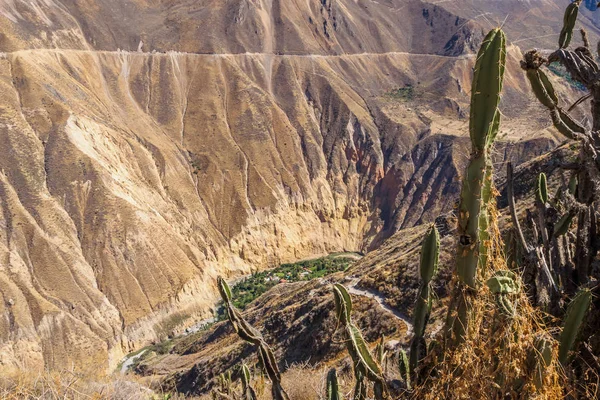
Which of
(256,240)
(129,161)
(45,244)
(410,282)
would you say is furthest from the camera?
(256,240)

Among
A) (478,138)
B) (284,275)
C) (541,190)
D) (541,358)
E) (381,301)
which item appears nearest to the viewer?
(478,138)

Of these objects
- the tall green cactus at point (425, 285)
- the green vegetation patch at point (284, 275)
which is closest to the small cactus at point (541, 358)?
the tall green cactus at point (425, 285)

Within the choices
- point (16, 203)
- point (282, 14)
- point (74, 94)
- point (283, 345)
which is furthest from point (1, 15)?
point (283, 345)

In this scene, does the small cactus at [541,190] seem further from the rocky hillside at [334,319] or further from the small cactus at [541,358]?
the rocky hillside at [334,319]

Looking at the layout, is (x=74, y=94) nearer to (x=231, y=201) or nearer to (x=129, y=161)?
(x=129, y=161)

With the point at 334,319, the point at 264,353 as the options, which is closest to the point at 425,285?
the point at 264,353

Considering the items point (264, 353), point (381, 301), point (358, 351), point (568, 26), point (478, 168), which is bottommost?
point (381, 301)

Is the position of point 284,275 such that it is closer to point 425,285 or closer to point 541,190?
point 541,190
